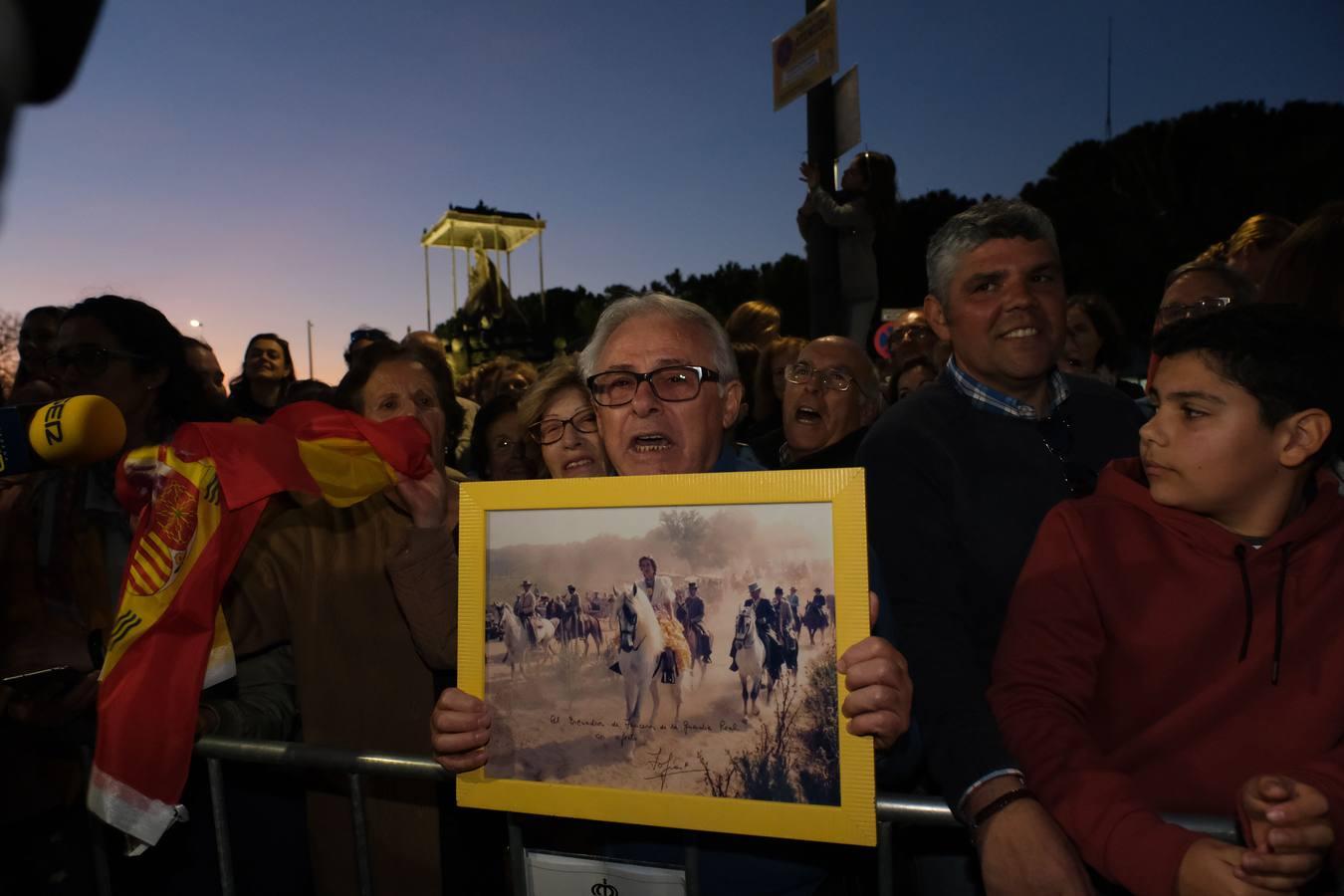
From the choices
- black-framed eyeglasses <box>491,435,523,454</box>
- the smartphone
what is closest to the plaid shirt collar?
black-framed eyeglasses <box>491,435,523,454</box>

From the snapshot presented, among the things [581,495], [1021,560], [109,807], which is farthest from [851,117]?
[109,807]

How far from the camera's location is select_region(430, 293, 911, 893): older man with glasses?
188cm

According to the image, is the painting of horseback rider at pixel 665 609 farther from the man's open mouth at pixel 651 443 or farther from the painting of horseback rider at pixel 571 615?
the man's open mouth at pixel 651 443

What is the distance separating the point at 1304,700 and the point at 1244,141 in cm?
4981

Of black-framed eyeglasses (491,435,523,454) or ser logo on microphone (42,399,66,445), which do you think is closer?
ser logo on microphone (42,399,66,445)

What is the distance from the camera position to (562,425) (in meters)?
2.99

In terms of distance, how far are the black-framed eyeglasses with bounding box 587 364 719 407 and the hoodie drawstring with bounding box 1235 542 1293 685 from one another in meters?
1.21

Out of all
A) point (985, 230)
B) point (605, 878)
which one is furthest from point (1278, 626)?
point (605, 878)

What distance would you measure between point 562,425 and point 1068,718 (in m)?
1.88

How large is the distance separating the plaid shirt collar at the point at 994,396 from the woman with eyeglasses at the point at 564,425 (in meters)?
1.20

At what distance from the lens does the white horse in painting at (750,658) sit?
1.56 m

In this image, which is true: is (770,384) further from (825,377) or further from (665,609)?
(665,609)

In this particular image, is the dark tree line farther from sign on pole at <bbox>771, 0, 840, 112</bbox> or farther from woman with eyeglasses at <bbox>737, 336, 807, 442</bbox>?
woman with eyeglasses at <bbox>737, 336, 807, 442</bbox>

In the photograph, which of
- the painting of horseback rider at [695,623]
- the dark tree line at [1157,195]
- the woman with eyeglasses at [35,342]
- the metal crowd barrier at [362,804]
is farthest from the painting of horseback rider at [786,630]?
the dark tree line at [1157,195]
